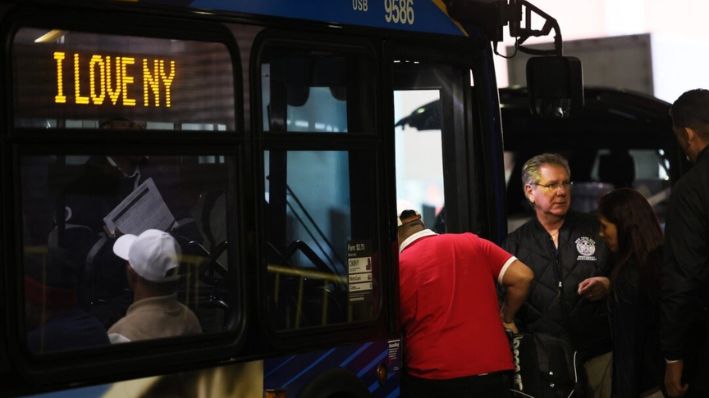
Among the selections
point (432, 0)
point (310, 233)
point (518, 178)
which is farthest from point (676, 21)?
point (310, 233)

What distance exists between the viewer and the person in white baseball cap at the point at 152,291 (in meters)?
4.57

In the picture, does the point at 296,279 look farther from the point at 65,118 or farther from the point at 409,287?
the point at 65,118

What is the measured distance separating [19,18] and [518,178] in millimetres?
11882

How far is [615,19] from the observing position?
712 inches

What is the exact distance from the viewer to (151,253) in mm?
4652

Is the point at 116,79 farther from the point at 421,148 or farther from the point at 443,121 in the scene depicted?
the point at 421,148

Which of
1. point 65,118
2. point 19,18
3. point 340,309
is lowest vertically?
point 340,309

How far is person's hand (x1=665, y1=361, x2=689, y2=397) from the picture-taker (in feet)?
18.0

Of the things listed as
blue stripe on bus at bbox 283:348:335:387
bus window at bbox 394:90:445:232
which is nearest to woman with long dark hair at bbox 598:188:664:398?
bus window at bbox 394:90:445:232

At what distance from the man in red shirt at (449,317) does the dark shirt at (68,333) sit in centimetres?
165

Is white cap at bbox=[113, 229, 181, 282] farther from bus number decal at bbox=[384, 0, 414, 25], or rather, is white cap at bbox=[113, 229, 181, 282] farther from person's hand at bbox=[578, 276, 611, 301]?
person's hand at bbox=[578, 276, 611, 301]

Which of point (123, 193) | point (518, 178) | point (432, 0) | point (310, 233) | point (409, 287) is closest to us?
point (123, 193)

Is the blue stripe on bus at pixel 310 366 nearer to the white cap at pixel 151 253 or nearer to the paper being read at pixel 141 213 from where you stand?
the white cap at pixel 151 253

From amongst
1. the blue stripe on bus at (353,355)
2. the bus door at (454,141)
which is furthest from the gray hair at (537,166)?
the blue stripe on bus at (353,355)
